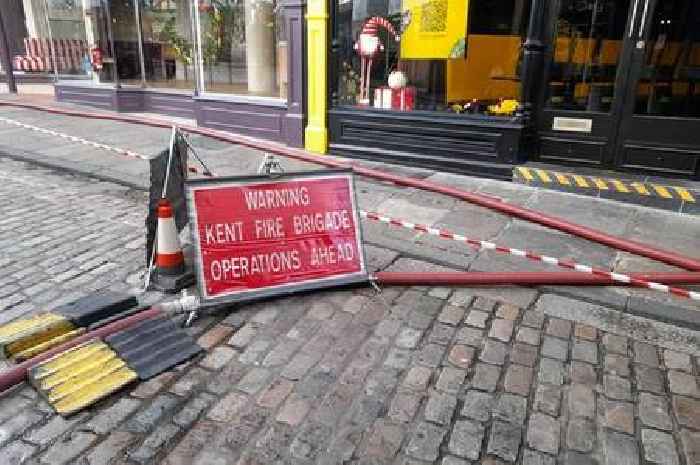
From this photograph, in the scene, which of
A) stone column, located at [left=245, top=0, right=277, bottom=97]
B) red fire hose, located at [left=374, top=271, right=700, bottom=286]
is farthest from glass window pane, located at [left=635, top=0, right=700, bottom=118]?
stone column, located at [left=245, top=0, right=277, bottom=97]

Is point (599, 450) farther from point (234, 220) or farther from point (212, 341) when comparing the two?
point (234, 220)

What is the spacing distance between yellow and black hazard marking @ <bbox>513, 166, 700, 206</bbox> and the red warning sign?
331cm

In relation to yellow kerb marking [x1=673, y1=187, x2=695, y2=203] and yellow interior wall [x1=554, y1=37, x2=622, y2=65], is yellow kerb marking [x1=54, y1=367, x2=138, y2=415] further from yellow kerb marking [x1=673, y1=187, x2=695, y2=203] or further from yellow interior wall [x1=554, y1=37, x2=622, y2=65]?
yellow interior wall [x1=554, y1=37, x2=622, y2=65]

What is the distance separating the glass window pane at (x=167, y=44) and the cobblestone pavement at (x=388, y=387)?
778 centimetres

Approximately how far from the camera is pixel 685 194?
5734 millimetres

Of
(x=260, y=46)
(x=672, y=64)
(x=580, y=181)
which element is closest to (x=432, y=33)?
(x=580, y=181)

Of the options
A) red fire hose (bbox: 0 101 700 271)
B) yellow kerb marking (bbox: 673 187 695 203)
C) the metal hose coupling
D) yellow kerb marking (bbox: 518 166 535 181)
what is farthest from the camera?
yellow kerb marking (bbox: 518 166 535 181)

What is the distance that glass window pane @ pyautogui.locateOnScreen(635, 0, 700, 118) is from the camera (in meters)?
5.75

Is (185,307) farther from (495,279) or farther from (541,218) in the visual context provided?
(541,218)

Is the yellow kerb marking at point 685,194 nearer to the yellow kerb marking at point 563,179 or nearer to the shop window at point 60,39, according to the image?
the yellow kerb marking at point 563,179

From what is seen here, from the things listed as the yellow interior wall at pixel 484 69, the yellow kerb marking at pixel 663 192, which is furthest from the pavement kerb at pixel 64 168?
the yellow kerb marking at pixel 663 192

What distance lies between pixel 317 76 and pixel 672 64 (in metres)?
4.52

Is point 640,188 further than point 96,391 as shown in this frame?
Yes

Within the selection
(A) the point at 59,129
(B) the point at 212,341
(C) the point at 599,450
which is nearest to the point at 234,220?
(B) the point at 212,341
